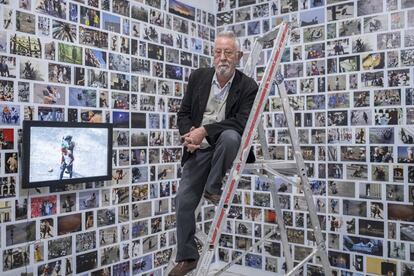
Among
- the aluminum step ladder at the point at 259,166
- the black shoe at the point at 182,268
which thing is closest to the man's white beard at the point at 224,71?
the aluminum step ladder at the point at 259,166

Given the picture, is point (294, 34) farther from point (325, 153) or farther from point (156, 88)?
point (156, 88)

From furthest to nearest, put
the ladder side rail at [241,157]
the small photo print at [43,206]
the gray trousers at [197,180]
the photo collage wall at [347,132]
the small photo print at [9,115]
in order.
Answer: the photo collage wall at [347,132] → the small photo print at [43,206] → the small photo print at [9,115] → the gray trousers at [197,180] → the ladder side rail at [241,157]

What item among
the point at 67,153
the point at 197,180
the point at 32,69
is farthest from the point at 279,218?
the point at 32,69

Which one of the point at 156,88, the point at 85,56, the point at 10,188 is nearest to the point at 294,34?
the point at 156,88

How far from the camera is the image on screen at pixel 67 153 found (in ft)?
6.96

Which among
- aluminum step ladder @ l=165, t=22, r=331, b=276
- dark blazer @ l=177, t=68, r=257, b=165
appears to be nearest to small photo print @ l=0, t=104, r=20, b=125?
dark blazer @ l=177, t=68, r=257, b=165

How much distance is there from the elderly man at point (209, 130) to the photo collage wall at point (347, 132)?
71 centimetres

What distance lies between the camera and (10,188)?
6.76 ft

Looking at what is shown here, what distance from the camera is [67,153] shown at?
7.45 feet

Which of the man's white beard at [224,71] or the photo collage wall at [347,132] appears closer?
the man's white beard at [224,71]

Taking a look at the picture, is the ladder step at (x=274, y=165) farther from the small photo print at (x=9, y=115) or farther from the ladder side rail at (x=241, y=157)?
the small photo print at (x=9, y=115)

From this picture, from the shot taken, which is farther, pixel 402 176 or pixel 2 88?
pixel 402 176

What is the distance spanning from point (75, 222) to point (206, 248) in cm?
111

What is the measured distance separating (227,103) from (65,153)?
1.00 meters
